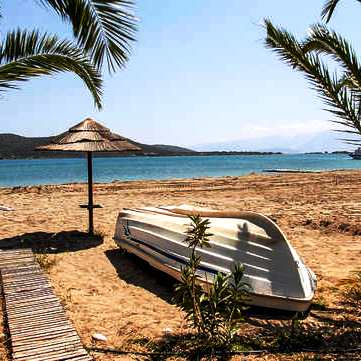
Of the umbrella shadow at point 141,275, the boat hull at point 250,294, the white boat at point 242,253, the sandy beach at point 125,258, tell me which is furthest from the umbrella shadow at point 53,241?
the white boat at point 242,253

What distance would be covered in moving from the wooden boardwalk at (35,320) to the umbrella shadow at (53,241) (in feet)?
6.72

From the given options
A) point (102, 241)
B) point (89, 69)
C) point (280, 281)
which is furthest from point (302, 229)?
point (89, 69)

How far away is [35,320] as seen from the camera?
471cm

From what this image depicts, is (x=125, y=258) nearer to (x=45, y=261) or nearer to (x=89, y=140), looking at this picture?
(x=45, y=261)

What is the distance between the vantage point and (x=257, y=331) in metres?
4.92

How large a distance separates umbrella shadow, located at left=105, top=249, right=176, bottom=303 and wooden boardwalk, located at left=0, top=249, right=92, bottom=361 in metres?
1.43

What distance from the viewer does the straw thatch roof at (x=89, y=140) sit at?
9.19 m

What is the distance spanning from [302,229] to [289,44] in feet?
21.7

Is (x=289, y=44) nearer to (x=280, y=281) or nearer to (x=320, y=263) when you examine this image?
(x=280, y=281)

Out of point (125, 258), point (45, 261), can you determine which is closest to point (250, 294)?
point (125, 258)

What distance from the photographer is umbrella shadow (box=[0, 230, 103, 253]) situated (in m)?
8.81

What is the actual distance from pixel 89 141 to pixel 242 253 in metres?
4.99

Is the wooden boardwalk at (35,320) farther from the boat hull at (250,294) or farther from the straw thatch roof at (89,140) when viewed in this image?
the straw thatch roof at (89,140)

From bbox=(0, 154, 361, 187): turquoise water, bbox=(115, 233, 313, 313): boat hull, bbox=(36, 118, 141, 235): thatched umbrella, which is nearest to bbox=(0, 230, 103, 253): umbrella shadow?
bbox=(36, 118, 141, 235): thatched umbrella
